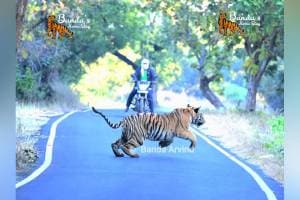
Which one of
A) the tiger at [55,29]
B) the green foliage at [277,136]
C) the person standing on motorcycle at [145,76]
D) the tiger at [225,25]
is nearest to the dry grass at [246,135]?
the green foliage at [277,136]

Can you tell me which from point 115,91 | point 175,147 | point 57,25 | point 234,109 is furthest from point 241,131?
point 57,25

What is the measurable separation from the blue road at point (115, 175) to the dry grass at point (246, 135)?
12cm

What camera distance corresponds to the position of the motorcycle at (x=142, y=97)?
14.0 feet

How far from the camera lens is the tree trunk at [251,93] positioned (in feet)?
14.0

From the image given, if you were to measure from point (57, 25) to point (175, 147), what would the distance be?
1.19m

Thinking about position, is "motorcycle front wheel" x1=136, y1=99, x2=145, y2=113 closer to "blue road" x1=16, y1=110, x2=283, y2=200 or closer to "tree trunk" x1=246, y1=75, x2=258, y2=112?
"blue road" x1=16, y1=110, x2=283, y2=200

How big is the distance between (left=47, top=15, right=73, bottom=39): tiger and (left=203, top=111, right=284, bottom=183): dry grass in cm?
114

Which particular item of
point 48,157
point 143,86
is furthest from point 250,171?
point 48,157

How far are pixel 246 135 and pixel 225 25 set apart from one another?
0.80 meters

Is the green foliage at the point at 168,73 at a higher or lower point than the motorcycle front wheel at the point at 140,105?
higher

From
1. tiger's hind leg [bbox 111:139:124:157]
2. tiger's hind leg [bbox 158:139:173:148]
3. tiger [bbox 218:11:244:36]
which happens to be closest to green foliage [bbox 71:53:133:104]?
tiger's hind leg [bbox 111:139:124:157]

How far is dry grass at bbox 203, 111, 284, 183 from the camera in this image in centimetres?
427

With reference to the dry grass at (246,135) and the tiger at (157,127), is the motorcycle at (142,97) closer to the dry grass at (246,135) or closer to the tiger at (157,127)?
the tiger at (157,127)

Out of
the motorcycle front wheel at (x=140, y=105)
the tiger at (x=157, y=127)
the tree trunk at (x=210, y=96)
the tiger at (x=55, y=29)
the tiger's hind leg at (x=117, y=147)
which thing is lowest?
the tiger's hind leg at (x=117, y=147)
